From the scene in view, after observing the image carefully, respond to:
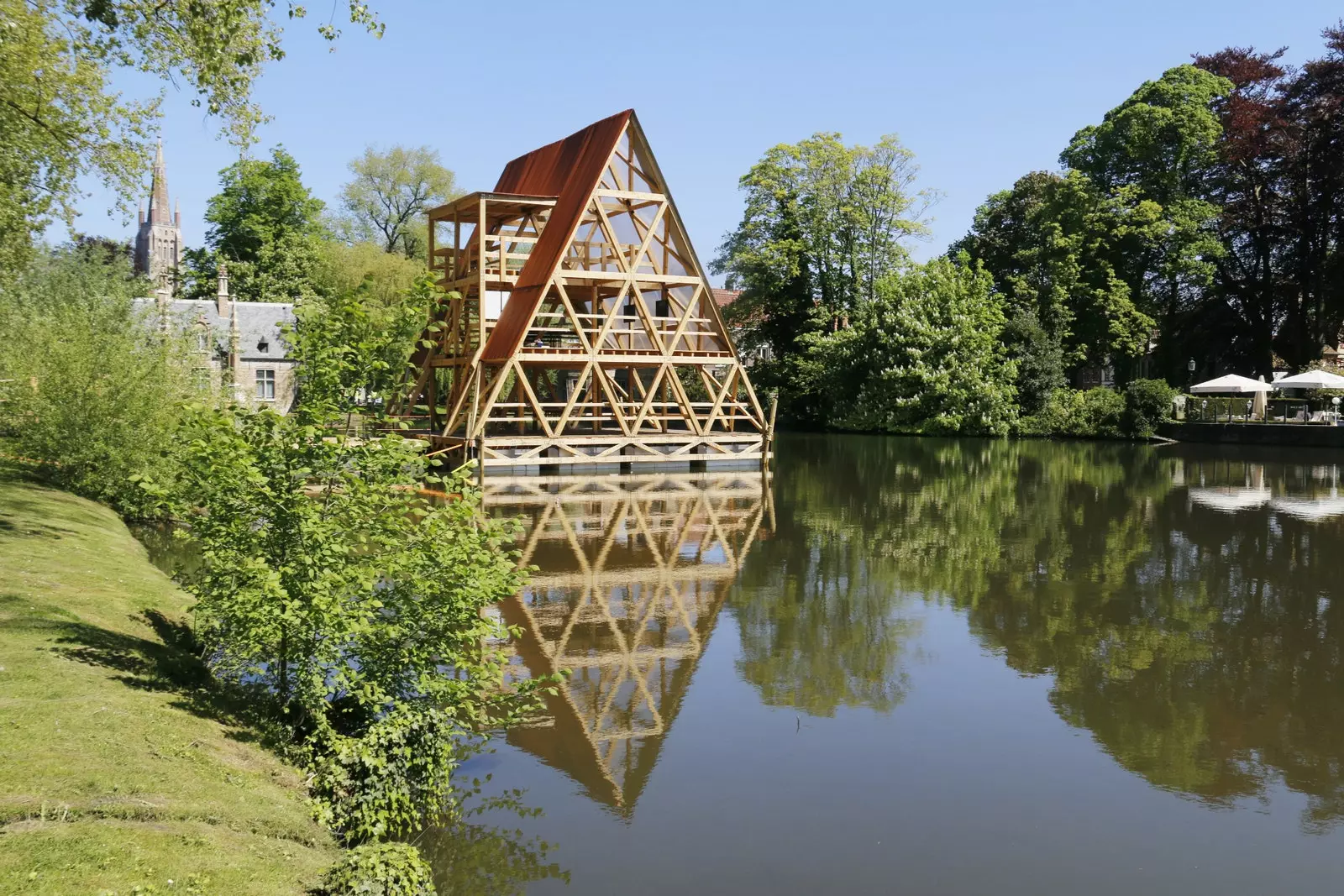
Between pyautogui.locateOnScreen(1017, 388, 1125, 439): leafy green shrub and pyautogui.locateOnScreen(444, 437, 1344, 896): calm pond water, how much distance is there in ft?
82.1

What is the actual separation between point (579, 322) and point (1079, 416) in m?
23.7

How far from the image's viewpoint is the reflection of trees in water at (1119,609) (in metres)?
8.30

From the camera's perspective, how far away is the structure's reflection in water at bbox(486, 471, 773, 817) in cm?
812

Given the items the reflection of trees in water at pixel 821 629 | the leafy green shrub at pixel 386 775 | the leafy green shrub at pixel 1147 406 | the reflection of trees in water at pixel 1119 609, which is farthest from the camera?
the leafy green shrub at pixel 1147 406

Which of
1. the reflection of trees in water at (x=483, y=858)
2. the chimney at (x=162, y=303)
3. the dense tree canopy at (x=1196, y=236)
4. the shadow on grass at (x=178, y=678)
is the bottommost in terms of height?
the reflection of trees in water at (x=483, y=858)

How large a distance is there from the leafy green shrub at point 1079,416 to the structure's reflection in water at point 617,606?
79.4ft

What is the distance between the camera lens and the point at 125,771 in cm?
537

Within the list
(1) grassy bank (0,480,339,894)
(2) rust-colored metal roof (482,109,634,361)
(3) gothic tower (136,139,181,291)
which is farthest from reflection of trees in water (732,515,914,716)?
(3) gothic tower (136,139,181,291)

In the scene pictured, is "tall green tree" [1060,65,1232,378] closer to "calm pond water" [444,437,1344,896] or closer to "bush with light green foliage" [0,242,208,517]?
A: "calm pond water" [444,437,1344,896]

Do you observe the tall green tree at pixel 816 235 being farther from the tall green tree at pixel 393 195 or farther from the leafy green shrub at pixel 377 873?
the leafy green shrub at pixel 377 873

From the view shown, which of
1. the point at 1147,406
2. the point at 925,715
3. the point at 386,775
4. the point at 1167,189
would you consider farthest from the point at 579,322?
the point at 1167,189

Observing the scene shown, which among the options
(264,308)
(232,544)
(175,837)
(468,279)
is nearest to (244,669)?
(232,544)

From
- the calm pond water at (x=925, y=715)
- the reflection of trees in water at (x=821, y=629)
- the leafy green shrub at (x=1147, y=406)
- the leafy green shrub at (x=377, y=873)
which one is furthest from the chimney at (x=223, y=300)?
the leafy green shrub at (x=377, y=873)

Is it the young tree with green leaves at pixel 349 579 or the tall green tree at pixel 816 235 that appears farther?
the tall green tree at pixel 816 235
